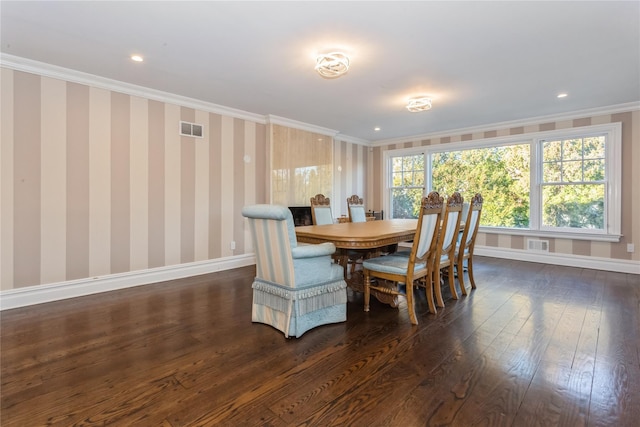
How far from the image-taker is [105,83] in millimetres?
3453

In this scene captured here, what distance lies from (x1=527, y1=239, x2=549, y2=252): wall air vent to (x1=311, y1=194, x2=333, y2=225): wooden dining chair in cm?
357

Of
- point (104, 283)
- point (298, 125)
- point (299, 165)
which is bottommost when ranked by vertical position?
point (104, 283)

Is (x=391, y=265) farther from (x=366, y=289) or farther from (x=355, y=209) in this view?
(x=355, y=209)

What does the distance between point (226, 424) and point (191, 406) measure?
0.83 feet

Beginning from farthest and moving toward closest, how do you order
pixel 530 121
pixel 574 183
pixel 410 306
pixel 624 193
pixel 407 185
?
pixel 407 185
pixel 530 121
pixel 574 183
pixel 624 193
pixel 410 306

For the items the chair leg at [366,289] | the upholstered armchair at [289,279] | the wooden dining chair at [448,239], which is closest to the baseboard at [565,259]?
the wooden dining chair at [448,239]

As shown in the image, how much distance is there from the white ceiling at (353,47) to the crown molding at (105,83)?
100 mm

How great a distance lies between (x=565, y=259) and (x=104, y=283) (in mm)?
6540

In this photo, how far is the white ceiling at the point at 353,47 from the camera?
2184mm

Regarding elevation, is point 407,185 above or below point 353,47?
below

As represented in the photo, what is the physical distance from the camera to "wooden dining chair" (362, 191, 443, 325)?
258 cm

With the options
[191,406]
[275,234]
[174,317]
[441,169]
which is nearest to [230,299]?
[174,317]

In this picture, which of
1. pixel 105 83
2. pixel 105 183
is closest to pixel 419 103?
pixel 105 83

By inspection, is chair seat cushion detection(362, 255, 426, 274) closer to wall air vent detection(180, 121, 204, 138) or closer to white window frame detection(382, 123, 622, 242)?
wall air vent detection(180, 121, 204, 138)
